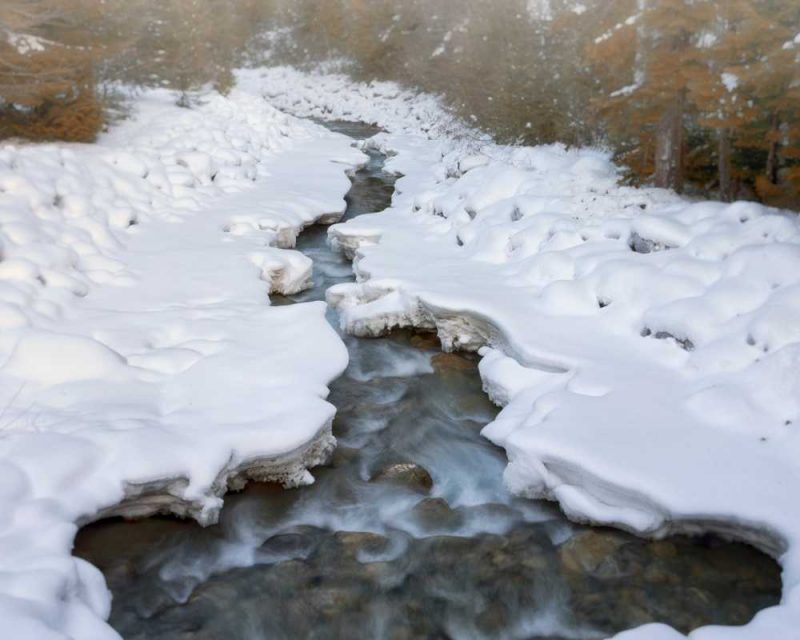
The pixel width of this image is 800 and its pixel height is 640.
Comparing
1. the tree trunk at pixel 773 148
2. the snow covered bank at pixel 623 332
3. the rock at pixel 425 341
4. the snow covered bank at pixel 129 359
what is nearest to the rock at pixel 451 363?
the snow covered bank at pixel 623 332

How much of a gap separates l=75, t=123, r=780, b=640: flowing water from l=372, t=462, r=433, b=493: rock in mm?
12

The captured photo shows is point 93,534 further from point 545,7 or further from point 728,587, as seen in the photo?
point 545,7

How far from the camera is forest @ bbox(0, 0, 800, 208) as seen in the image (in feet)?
24.3

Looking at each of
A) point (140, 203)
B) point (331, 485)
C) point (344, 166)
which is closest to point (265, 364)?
point (331, 485)

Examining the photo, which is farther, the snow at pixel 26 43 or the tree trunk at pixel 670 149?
the snow at pixel 26 43

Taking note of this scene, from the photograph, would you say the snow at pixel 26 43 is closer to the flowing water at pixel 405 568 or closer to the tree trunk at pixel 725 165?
the flowing water at pixel 405 568

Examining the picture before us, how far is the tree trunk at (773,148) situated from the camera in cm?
731

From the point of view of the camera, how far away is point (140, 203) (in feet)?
33.0

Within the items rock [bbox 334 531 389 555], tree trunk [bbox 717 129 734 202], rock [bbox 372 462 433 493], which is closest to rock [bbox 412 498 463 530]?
rock [bbox 372 462 433 493]

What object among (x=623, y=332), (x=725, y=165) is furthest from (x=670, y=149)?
(x=623, y=332)

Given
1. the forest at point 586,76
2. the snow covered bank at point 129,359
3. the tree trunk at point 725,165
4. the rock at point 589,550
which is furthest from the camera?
the tree trunk at point 725,165

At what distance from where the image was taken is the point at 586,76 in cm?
1262

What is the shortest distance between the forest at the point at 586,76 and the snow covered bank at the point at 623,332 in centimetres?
99

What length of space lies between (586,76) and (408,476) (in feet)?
34.3
